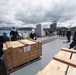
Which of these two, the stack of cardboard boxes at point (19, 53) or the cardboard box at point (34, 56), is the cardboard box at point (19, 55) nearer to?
the stack of cardboard boxes at point (19, 53)

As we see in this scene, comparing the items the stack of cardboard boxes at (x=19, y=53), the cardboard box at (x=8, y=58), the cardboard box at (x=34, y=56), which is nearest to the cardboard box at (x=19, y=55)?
the stack of cardboard boxes at (x=19, y=53)

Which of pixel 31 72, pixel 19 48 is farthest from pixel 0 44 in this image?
pixel 31 72

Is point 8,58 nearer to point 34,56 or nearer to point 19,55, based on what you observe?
point 19,55

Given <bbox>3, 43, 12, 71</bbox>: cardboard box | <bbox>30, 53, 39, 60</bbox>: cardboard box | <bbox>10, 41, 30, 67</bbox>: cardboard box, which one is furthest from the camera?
<bbox>30, 53, 39, 60</bbox>: cardboard box

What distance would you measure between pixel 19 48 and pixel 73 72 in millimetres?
2749

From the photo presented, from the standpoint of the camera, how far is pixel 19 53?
3.67 metres

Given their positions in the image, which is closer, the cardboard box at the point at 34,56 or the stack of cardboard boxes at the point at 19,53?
the stack of cardboard boxes at the point at 19,53

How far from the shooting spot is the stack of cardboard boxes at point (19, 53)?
3.35m

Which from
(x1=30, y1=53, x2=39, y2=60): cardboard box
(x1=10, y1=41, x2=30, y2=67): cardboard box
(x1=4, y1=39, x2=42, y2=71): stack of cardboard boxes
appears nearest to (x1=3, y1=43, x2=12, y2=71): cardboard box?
(x1=4, y1=39, x2=42, y2=71): stack of cardboard boxes

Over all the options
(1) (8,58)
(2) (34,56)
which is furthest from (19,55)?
(2) (34,56)

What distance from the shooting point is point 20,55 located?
12.2 feet

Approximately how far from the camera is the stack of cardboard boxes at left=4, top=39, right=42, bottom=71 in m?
3.35

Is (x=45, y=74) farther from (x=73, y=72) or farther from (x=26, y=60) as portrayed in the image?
(x=26, y=60)

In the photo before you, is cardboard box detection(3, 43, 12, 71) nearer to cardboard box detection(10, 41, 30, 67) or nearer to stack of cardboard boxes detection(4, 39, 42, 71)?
stack of cardboard boxes detection(4, 39, 42, 71)
